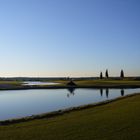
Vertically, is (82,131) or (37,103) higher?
(82,131)

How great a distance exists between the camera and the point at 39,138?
46.5 ft

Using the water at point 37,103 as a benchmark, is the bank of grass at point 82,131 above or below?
above

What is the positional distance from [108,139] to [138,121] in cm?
469

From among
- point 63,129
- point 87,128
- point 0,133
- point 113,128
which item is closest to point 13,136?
point 0,133

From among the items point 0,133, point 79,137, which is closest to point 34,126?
point 0,133

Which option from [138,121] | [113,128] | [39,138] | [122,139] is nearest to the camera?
[122,139]

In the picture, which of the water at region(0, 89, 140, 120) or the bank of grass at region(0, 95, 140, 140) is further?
the water at region(0, 89, 140, 120)

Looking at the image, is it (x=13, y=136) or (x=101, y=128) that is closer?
(x=13, y=136)

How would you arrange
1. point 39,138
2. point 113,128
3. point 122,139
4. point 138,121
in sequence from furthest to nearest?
point 138,121 < point 113,128 < point 39,138 < point 122,139

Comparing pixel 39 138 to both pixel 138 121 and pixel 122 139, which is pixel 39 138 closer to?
pixel 122 139

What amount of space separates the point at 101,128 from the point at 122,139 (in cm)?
276

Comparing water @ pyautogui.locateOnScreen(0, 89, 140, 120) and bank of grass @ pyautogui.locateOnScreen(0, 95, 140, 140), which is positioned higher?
bank of grass @ pyautogui.locateOnScreen(0, 95, 140, 140)

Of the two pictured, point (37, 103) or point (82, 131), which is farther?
point (37, 103)

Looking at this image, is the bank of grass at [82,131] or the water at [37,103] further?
the water at [37,103]
